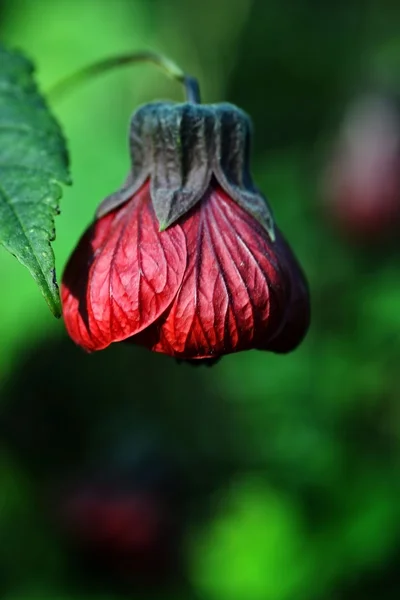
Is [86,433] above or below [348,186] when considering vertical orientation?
below

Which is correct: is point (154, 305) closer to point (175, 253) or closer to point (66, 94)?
point (175, 253)

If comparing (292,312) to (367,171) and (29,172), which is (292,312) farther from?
(367,171)

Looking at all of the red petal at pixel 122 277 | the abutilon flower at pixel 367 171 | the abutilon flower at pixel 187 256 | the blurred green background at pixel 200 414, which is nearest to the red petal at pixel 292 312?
the abutilon flower at pixel 187 256

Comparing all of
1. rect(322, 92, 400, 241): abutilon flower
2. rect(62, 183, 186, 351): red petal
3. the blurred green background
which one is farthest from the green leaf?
rect(322, 92, 400, 241): abutilon flower

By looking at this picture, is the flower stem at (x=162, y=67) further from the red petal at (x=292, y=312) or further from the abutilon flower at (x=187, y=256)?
the red petal at (x=292, y=312)

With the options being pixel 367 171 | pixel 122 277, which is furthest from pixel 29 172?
pixel 367 171

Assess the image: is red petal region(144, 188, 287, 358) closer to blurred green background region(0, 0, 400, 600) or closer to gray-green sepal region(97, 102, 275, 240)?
gray-green sepal region(97, 102, 275, 240)

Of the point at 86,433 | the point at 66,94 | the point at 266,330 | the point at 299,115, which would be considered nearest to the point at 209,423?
the point at 86,433
